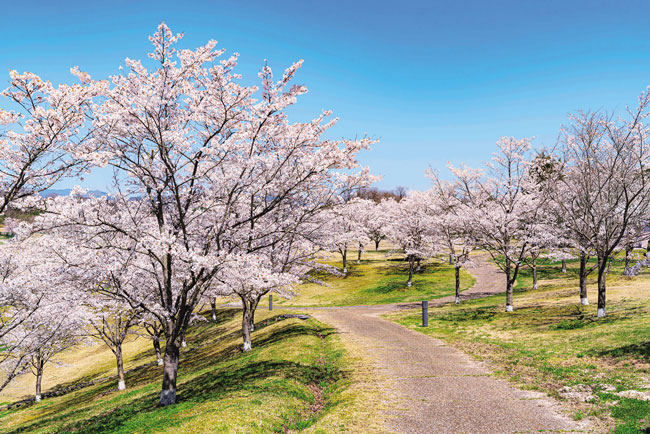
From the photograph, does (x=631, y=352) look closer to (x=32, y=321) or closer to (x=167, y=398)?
(x=167, y=398)

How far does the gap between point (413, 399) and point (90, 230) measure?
1581 centimetres

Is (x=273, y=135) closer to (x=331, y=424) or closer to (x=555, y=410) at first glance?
(x=331, y=424)

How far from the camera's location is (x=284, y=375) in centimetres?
1716

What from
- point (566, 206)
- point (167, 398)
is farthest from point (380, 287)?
point (167, 398)

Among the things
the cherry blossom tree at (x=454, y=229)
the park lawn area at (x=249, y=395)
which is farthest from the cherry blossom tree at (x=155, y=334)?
the cherry blossom tree at (x=454, y=229)

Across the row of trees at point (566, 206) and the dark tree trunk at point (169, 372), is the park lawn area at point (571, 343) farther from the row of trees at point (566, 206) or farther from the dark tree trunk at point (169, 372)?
the dark tree trunk at point (169, 372)

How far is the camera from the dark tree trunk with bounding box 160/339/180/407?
15906 millimetres

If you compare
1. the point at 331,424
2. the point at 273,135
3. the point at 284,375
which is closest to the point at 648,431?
the point at 331,424

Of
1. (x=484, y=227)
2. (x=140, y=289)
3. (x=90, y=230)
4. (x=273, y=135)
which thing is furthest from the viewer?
(x=484, y=227)

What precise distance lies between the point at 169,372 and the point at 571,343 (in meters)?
20.2

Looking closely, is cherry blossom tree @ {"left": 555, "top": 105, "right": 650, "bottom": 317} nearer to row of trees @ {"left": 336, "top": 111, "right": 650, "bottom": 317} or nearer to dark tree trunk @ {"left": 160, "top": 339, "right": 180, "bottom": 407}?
row of trees @ {"left": 336, "top": 111, "right": 650, "bottom": 317}

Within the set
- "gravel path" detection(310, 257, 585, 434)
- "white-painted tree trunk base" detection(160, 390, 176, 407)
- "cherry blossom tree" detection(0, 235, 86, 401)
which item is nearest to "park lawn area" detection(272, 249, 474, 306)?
"gravel path" detection(310, 257, 585, 434)

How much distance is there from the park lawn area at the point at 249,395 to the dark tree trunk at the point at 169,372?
501 mm

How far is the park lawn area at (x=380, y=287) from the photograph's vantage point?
164 feet
